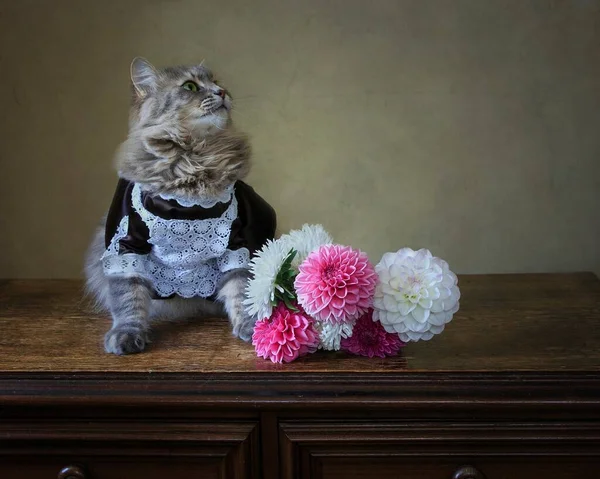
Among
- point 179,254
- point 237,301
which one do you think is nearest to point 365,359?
point 237,301

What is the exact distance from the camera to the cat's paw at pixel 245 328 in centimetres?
112

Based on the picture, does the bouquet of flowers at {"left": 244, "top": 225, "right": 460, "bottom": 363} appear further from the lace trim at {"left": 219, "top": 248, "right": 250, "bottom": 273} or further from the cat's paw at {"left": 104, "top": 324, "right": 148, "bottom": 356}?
the cat's paw at {"left": 104, "top": 324, "right": 148, "bottom": 356}

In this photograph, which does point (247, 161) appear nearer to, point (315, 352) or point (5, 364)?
point (315, 352)

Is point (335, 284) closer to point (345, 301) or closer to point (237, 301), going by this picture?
point (345, 301)

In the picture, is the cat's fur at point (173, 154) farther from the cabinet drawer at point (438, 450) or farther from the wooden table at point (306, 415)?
the cabinet drawer at point (438, 450)

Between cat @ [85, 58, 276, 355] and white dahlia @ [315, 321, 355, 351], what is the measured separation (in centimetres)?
14

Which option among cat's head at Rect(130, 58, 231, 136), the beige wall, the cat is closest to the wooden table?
the cat

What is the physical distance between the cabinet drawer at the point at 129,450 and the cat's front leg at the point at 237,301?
177mm

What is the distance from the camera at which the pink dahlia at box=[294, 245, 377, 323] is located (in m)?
1.00

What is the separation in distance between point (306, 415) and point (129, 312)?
343 millimetres

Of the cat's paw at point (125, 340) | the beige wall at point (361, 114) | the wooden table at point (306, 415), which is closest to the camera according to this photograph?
the wooden table at point (306, 415)

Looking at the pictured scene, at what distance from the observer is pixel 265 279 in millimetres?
1037

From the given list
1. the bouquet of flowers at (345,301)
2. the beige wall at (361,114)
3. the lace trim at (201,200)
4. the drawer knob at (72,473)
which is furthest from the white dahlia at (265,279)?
the beige wall at (361,114)

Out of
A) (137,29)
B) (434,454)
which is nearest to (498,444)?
(434,454)
